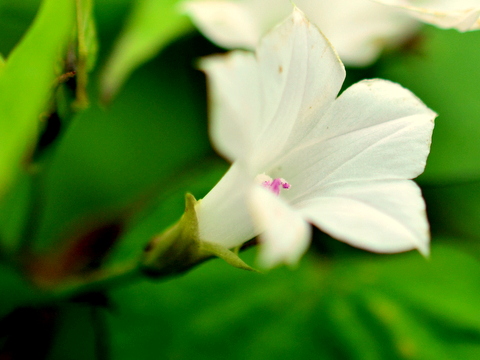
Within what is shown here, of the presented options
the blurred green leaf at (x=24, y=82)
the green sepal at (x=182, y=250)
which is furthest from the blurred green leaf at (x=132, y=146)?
the blurred green leaf at (x=24, y=82)

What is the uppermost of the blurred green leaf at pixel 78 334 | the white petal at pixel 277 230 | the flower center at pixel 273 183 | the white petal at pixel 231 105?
the white petal at pixel 231 105

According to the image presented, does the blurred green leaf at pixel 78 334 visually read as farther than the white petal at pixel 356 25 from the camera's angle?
No

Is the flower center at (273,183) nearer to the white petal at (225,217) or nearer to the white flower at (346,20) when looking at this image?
the white petal at (225,217)

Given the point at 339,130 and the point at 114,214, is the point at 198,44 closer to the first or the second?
the point at 114,214

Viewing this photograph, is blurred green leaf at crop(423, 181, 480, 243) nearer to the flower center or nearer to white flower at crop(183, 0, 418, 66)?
white flower at crop(183, 0, 418, 66)

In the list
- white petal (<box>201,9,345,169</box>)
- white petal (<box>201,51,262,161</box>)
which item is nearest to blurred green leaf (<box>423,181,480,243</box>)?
white petal (<box>201,9,345,169</box>)

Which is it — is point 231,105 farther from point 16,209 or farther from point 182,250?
point 16,209

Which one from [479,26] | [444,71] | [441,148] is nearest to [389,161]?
[479,26]

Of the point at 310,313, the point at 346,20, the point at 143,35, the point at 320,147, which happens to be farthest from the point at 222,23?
the point at 310,313
